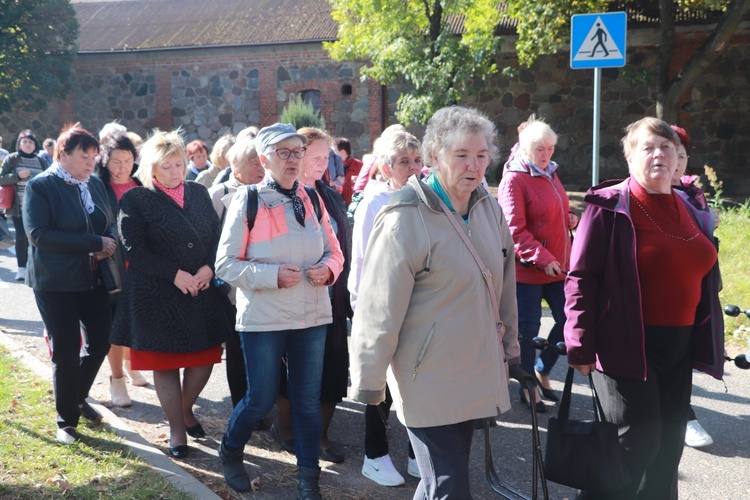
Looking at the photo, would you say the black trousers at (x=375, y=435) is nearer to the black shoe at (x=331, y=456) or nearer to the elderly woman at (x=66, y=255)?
the black shoe at (x=331, y=456)

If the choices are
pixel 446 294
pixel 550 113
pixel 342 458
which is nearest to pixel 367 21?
pixel 550 113

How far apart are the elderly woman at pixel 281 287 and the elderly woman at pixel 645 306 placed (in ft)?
4.65

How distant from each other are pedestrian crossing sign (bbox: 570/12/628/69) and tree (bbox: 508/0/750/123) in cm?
735

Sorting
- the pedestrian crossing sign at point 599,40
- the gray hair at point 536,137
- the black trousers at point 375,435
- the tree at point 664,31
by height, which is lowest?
the black trousers at point 375,435

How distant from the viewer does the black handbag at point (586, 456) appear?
11.7 ft

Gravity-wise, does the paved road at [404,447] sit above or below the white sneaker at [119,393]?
below

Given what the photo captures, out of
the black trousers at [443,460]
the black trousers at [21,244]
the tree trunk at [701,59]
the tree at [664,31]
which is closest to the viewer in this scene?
the black trousers at [443,460]

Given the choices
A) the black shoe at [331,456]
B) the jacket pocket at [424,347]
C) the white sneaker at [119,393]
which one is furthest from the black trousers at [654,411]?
the white sneaker at [119,393]

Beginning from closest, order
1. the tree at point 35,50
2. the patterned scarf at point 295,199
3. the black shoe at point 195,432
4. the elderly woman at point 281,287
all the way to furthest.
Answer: the elderly woman at point 281,287 < the patterned scarf at point 295,199 < the black shoe at point 195,432 < the tree at point 35,50

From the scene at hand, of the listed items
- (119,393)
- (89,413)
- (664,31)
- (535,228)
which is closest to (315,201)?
(535,228)

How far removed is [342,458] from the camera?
5129 mm

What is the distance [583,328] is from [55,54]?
28.3 metres

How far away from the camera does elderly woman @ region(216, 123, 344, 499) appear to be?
171 inches

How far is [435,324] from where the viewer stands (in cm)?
326
